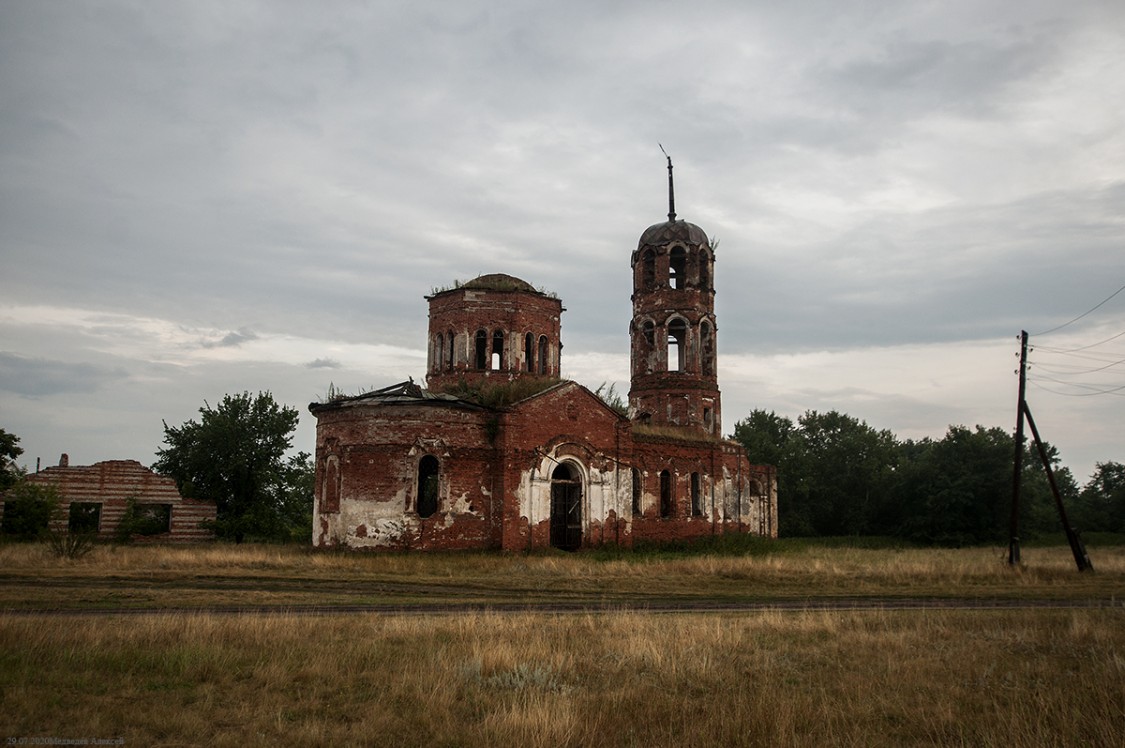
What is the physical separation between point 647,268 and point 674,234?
1.91 meters

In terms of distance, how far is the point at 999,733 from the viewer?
668 centimetres

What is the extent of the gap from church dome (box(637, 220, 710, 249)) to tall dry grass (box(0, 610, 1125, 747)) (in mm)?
25834

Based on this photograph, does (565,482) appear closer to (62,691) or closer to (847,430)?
(62,691)

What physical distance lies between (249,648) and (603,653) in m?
4.10

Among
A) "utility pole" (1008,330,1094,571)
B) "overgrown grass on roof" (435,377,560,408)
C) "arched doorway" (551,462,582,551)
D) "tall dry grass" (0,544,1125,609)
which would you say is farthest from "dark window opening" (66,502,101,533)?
"utility pole" (1008,330,1094,571)

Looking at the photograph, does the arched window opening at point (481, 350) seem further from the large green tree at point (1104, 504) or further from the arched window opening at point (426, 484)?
the large green tree at point (1104, 504)

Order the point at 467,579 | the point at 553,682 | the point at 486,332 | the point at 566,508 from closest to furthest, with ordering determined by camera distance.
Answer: the point at 553,682 → the point at 467,579 → the point at 566,508 → the point at 486,332

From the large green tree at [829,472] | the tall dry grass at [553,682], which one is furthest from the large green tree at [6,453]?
the large green tree at [829,472]

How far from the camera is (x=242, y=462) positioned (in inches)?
1442

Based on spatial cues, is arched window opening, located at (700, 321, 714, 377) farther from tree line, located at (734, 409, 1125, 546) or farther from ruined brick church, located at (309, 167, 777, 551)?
tree line, located at (734, 409, 1125, 546)

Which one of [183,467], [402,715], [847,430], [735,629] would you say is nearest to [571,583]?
[735,629]

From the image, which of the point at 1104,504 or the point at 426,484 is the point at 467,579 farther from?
the point at 1104,504

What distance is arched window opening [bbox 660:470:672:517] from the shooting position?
1282 inches

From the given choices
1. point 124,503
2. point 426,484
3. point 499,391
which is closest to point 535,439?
point 499,391
